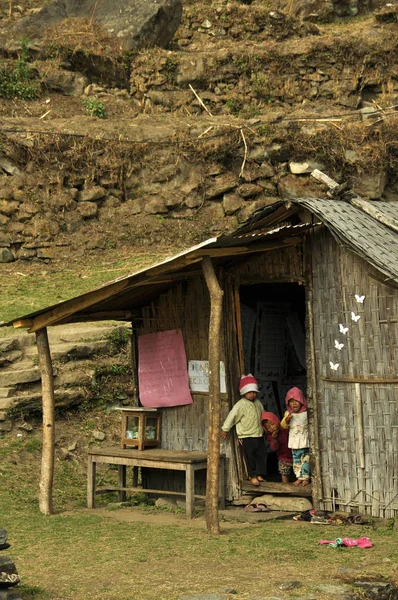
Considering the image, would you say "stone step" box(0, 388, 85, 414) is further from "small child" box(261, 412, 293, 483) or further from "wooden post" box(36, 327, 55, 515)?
"small child" box(261, 412, 293, 483)

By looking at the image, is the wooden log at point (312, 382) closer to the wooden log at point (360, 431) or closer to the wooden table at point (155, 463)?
the wooden log at point (360, 431)

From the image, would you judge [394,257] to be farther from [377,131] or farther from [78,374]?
[377,131]

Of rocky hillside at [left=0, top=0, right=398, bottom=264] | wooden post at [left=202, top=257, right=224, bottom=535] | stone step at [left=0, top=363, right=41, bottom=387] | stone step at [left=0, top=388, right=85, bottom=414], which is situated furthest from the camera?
rocky hillside at [left=0, top=0, right=398, bottom=264]

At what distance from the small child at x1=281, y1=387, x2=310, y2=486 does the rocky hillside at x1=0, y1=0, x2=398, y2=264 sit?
29.4 feet

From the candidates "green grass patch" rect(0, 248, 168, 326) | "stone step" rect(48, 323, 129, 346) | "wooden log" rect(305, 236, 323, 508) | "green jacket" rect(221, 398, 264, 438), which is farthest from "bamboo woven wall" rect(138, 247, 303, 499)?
"green grass patch" rect(0, 248, 168, 326)

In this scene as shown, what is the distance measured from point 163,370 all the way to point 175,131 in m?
9.65

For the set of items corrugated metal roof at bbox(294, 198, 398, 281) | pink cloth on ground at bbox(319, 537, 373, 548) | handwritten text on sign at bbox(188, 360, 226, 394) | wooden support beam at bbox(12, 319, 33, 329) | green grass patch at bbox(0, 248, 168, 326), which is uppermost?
green grass patch at bbox(0, 248, 168, 326)

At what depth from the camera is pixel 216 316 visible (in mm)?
9039

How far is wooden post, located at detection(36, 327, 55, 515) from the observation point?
33.0 ft

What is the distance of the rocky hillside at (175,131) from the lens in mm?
18844

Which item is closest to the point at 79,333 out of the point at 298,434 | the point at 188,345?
the point at 188,345

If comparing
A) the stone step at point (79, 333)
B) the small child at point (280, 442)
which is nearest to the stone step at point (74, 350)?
the stone step at point (79, 333)

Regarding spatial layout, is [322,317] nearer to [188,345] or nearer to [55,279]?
[188,345]

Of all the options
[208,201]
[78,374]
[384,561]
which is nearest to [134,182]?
[208,201]
